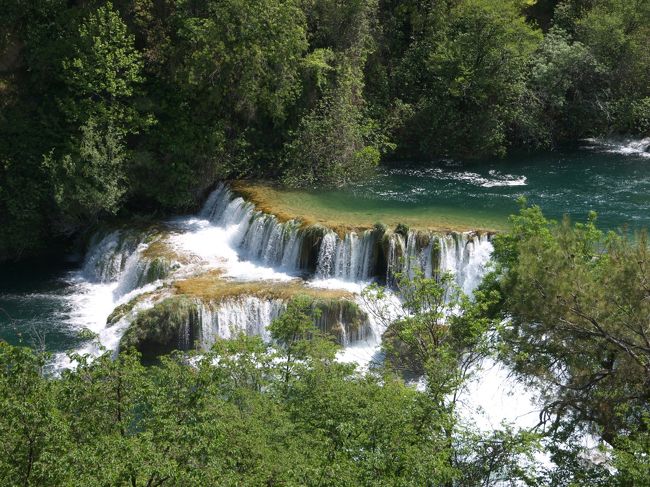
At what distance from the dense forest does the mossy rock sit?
5998mm

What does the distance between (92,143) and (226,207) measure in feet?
15.1

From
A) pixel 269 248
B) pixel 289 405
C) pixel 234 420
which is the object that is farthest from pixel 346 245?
pixel 234 420

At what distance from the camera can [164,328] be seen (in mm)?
18750

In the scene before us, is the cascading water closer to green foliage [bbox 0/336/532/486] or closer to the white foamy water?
green foliage [bbox 0/336/532/486]

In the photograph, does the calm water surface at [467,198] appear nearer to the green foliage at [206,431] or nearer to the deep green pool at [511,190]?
the deep green pool at [511,190]

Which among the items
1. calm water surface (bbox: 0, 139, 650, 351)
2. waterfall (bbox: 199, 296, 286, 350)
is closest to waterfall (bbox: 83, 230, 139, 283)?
calm water surface (bbox: 0, 139, 650, 351)

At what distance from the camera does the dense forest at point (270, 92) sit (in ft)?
78.7

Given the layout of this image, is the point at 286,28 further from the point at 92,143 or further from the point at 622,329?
the point at 622,329

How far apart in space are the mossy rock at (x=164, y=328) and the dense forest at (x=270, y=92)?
600cm

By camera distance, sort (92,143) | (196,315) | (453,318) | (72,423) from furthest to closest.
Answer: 1. (92,143)
2. (196,315)
3. (453,318)
4. (72,423)

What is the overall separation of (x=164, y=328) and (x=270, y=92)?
10.3 m

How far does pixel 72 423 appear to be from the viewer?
32.2ft

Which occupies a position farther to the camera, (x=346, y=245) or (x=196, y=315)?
(x=346, y=245)

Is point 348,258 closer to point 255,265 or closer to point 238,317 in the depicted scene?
point 255,265
